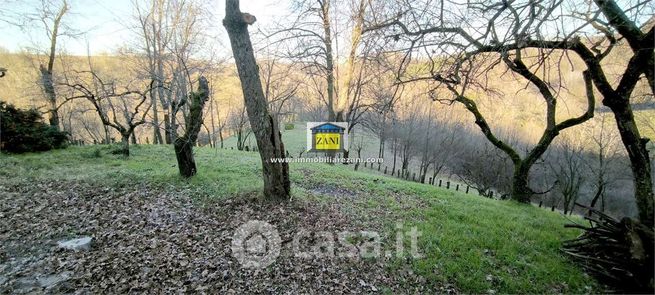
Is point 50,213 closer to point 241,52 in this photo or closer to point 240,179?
point 240,179

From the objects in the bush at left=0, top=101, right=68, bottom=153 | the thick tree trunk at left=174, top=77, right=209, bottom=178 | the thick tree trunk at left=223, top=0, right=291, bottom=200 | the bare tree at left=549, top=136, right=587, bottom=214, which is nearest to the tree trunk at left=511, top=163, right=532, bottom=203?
the thick tree trunk at left=223, top=0, right=291, bottom=200

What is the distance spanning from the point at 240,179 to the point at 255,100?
2957 mm

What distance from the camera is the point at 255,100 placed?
214 inches

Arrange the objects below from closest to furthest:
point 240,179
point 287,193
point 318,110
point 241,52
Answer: point 241,52
point 287,193
point 240,179
point 318,110

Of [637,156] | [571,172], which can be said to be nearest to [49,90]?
[637,156]

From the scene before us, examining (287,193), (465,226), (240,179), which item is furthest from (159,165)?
(465,226)

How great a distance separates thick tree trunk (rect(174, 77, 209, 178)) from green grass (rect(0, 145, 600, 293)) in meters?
0.33

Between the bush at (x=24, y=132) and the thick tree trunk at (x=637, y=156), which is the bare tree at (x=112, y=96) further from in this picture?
the thick tree trunk at (x=637, y=156)

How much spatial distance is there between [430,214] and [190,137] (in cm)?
597

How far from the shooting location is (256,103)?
5.43 meters

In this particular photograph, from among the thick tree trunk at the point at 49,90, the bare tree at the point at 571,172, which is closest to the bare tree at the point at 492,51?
the bare tree at the point at 571,172

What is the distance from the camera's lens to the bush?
9.83m

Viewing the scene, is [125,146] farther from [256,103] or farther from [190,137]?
[256,103]

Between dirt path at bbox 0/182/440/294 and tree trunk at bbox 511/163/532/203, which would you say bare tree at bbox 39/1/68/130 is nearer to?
dirt path at bbox 0/182/440/294
